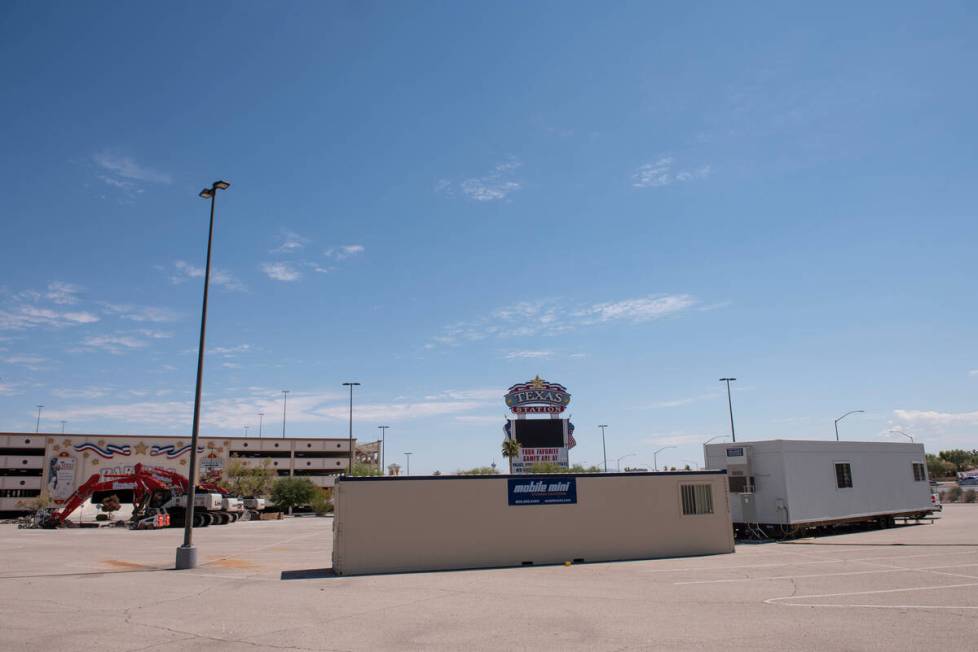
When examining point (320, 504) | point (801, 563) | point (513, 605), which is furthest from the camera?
point (320, 504)

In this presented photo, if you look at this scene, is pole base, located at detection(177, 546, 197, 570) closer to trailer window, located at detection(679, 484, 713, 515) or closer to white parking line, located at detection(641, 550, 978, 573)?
white parking line, located at detection(641, 550, 978, 573)

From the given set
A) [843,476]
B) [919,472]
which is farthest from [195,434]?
[919,472]

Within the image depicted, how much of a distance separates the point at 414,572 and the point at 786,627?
1140cm

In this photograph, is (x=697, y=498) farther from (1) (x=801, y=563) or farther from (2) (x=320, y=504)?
(2) (x=320, y=504)

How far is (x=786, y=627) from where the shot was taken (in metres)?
11.0

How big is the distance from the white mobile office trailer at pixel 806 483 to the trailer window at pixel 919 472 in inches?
78.0

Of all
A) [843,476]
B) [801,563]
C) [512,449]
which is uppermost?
[512,449]

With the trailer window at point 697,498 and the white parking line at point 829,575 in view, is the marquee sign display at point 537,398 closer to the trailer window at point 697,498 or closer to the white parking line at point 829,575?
the trailer window at point 697,498

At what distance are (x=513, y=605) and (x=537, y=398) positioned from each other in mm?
63227

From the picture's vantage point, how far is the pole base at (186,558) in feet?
66.4

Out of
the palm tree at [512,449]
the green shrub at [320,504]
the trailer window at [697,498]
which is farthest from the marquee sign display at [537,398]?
the trailer window at [697,498]

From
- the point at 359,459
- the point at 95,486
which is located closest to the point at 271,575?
the point at 95,486

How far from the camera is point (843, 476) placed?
30703mm

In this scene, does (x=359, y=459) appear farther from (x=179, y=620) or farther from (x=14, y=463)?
(x=179, y=620)
